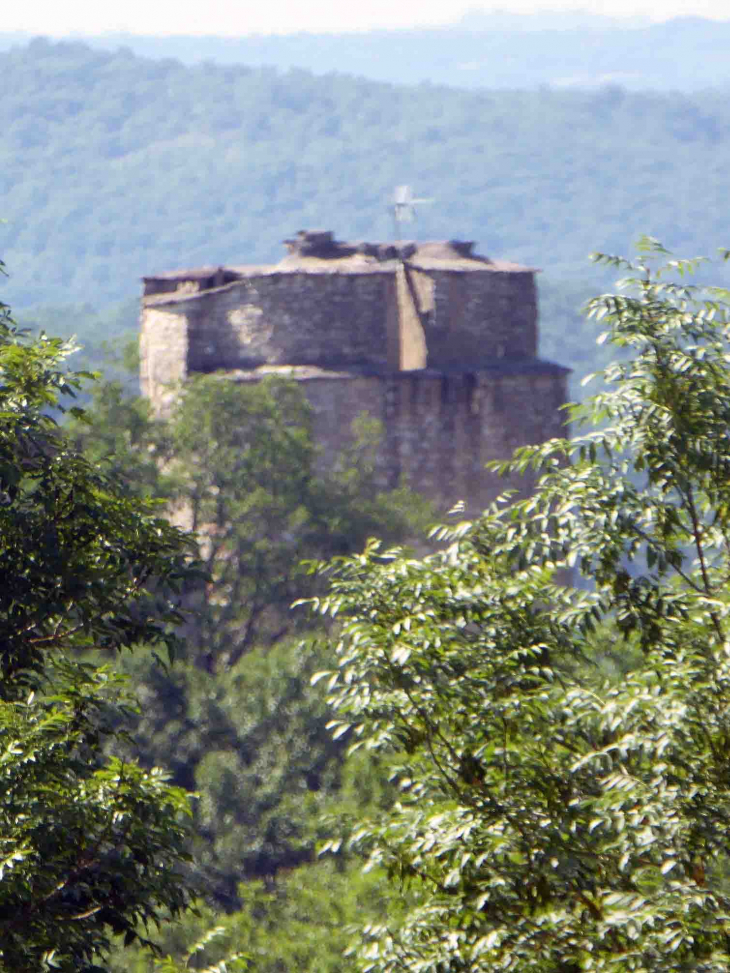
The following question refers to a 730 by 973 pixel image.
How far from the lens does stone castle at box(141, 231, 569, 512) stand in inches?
991

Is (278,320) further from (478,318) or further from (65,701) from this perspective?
(65,701)

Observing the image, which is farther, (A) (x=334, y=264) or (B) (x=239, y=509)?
(A) (x=334, y=264)

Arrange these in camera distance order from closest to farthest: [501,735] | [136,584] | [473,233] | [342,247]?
[501,735] → [136,584] → [342,247] → [473,233]

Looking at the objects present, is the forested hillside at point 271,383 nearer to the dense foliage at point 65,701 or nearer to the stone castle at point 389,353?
the dense foliage at point 65,701

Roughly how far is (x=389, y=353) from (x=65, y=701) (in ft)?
67.5

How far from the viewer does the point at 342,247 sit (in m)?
27.4

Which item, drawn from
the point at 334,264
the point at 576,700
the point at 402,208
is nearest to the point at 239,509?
the point at 334,264

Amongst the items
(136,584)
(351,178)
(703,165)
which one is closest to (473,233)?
(351,178)

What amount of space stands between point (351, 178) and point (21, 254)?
134ft

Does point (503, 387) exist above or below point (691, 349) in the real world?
below

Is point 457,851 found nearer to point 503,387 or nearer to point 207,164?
point 503,387

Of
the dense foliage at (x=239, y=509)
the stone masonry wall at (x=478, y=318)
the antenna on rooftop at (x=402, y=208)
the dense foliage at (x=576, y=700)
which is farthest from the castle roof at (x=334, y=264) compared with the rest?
the dense foliage at (x=576, y=700)

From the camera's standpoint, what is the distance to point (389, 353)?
26219 millimetres

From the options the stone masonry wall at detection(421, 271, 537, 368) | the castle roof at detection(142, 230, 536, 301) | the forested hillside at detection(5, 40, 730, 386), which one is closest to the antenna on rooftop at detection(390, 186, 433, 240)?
the castle roof at detection(142, 230, 536, 301)
